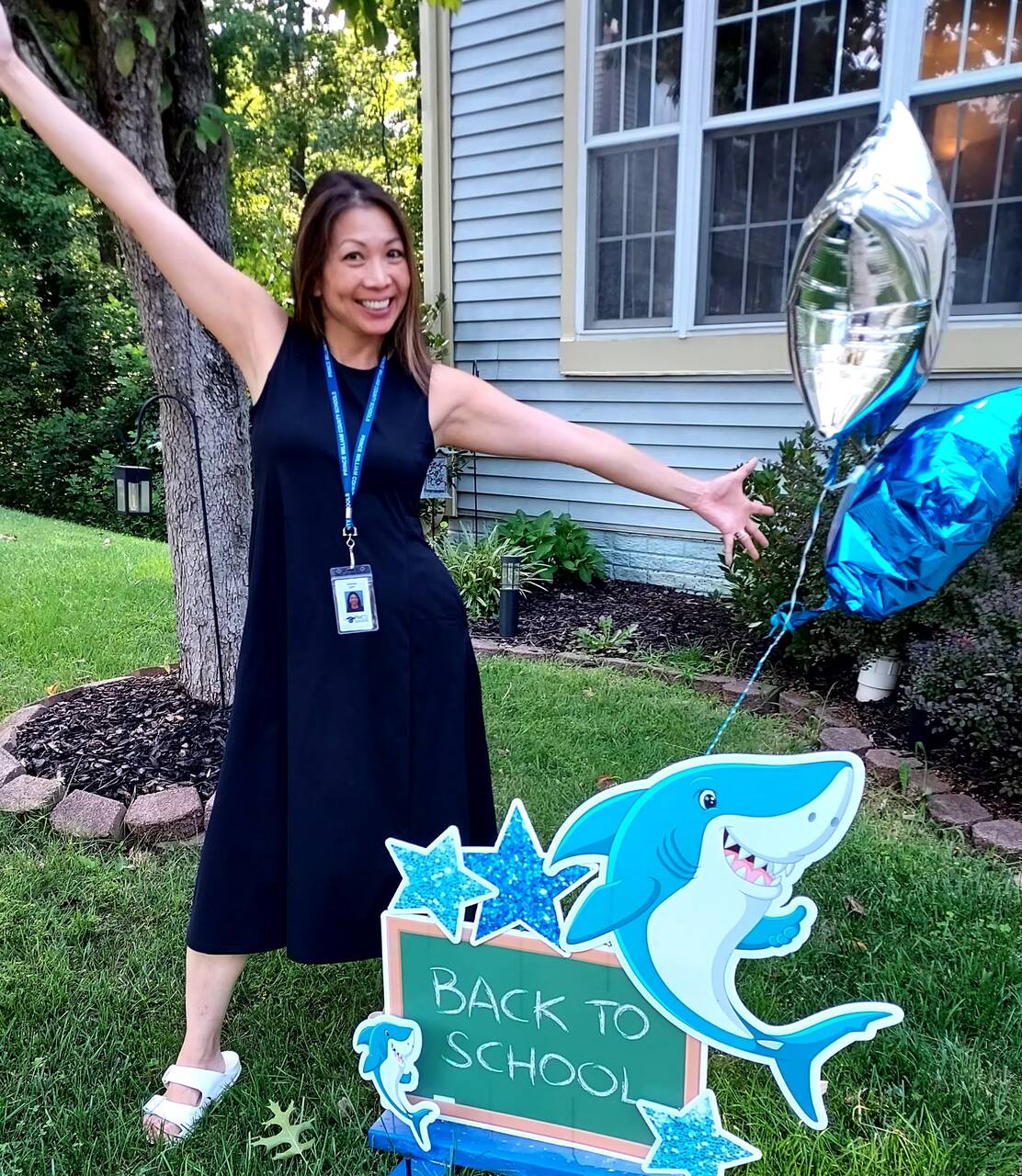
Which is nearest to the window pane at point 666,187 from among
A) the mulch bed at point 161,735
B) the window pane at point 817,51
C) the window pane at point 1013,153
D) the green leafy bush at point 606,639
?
the window pane at point 817,51

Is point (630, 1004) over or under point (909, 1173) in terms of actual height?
over

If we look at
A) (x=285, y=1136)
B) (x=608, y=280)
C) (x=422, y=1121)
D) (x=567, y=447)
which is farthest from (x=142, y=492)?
(x=608, y=280)

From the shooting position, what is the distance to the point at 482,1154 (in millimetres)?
1611

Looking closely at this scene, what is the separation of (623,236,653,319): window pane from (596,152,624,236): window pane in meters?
0.13

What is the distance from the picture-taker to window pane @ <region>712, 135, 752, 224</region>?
479 centimetres

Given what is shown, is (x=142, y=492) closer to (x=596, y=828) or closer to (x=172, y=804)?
(x=172, y=804)

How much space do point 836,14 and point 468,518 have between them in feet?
11.3

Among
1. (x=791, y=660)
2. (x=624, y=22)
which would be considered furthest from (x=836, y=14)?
(x=791, y=660)

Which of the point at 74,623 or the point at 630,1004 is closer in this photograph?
the point at 630,1004

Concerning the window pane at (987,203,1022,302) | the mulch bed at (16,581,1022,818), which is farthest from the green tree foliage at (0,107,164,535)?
the window pane at (987,203,1022,302)

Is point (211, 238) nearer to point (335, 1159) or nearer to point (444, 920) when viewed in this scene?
point (444, 920)

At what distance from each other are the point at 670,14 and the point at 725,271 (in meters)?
1.36

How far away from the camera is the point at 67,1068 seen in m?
1.93

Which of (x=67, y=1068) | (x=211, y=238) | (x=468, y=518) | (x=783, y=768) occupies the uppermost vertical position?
(x=211, y=238)
